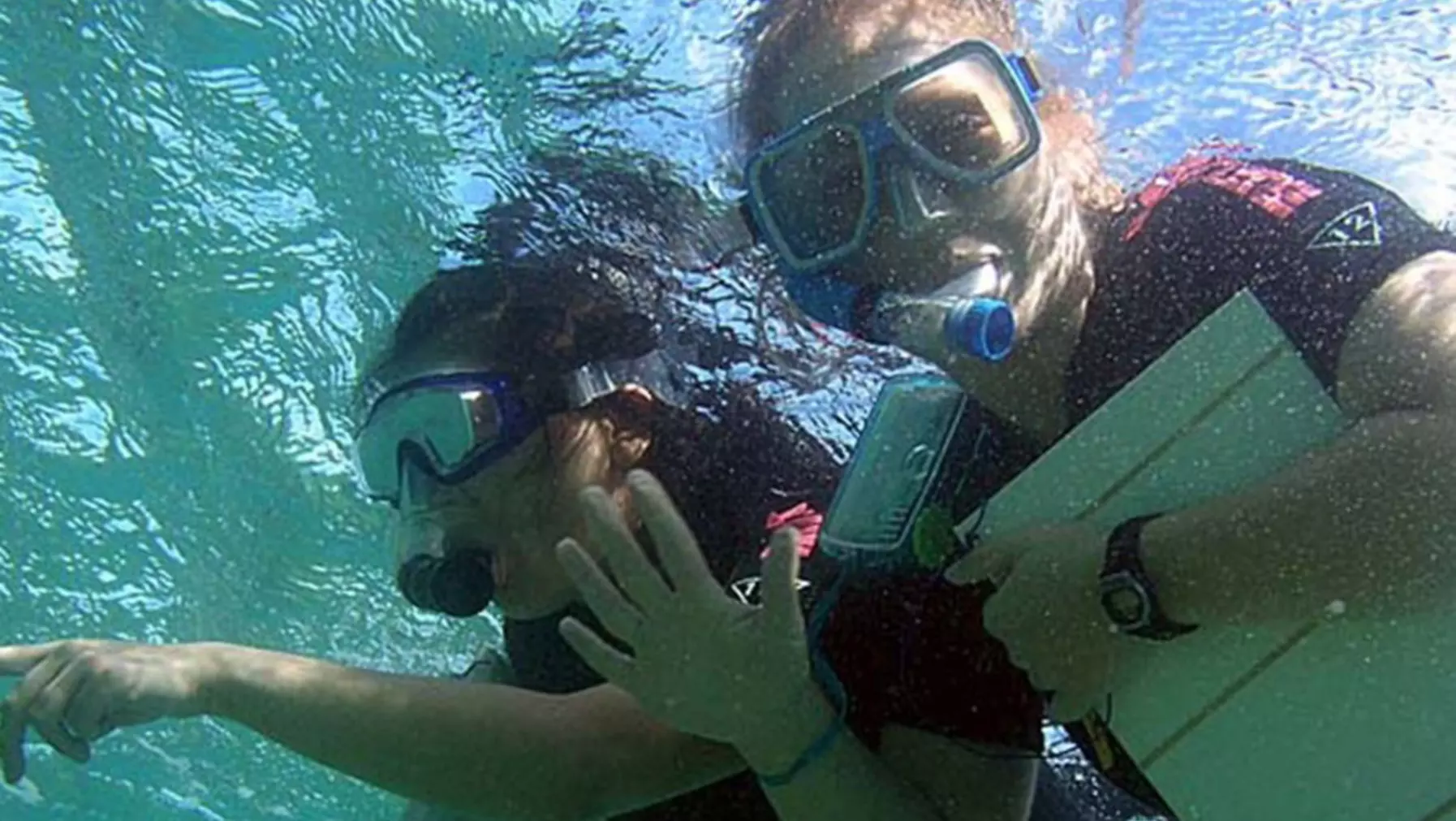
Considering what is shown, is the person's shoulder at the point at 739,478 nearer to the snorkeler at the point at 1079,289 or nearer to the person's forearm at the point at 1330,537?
the snorkeler at the point at 1079,289

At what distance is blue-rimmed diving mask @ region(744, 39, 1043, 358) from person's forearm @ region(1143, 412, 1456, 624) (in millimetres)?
1350

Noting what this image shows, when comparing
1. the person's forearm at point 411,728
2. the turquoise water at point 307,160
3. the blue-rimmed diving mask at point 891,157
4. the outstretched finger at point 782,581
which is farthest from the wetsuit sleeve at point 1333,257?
the turquoise water at point 307,160

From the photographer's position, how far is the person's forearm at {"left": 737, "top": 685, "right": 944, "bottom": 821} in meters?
3.51

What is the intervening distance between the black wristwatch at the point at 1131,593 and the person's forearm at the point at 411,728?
1.82 m

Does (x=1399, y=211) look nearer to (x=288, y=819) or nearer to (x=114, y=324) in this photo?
(x=114, y=324)

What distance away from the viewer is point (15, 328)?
972 centimetres

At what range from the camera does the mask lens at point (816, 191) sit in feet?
13.6

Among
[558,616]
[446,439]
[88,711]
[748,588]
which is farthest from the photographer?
[558,616]

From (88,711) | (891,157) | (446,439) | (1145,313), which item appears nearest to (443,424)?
(446,439)

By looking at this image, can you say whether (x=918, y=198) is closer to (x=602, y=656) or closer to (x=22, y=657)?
(x=602, y=656)

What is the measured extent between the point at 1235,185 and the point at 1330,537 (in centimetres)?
115

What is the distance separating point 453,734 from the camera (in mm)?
3861

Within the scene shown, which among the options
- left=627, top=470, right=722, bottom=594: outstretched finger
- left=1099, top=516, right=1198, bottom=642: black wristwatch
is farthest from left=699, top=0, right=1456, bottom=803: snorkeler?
left=627, top=470, right=722, bottom=594: outstretched finger

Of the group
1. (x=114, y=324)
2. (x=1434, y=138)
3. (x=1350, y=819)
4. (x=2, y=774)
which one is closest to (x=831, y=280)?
(x=1350, y=819)
